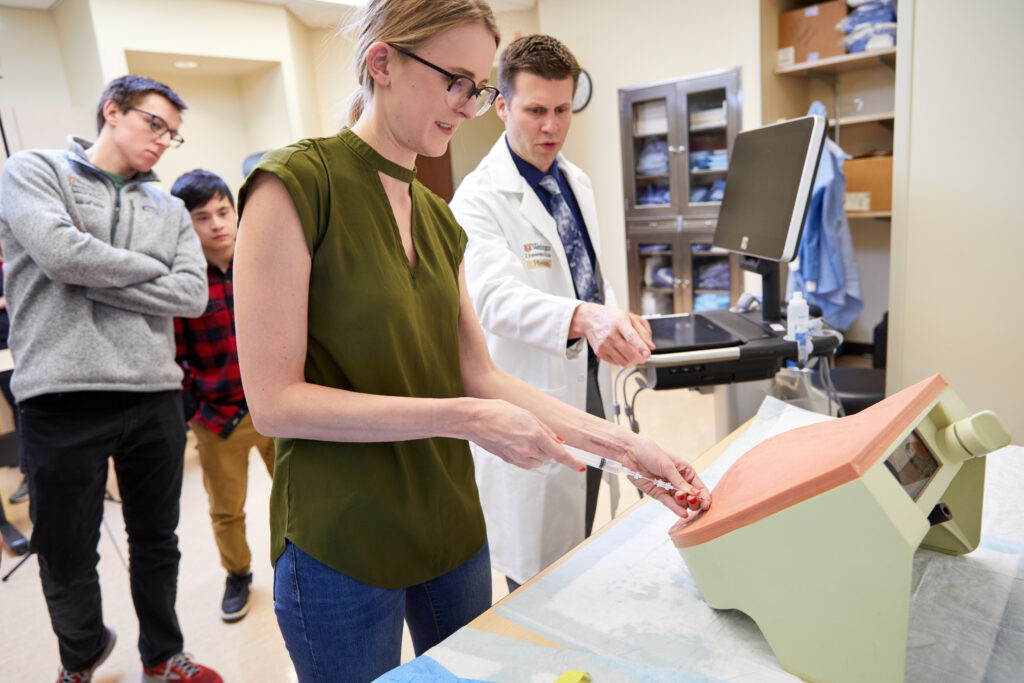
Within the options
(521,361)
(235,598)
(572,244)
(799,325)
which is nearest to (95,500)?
(235,598)

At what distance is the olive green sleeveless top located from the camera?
0.90m

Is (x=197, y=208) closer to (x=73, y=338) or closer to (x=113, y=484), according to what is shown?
(x=73, y=338)

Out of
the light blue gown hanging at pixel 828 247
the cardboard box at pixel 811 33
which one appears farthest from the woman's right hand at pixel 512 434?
the cardboard box at pixel 811 33

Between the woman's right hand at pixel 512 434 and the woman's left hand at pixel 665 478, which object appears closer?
the woman's right hand at pixel 512 434

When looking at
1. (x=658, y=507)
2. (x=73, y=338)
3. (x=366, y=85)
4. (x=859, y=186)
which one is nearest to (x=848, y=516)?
(x=658, y=507)

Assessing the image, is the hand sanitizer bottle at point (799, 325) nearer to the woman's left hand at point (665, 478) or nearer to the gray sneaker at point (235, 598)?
the woman's left hand at point (665, 478)

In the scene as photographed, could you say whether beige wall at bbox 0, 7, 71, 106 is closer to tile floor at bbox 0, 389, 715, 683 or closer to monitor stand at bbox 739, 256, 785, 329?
tile floor at bbox 0, 389, 715, 683

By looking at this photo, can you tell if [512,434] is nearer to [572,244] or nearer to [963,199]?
[572,244]

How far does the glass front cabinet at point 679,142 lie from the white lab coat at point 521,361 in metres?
3.07

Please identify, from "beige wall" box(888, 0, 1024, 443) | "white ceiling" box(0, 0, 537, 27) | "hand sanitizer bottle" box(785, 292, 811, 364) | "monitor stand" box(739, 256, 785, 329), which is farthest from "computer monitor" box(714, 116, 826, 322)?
"white ceiling" box(0, 0, 537, 27)

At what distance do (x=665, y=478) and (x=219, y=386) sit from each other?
171 cm

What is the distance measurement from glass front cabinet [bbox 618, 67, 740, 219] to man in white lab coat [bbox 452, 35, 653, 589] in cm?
300

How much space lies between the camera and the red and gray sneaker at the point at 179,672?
6.39 ft

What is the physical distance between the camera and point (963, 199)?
2064mm
